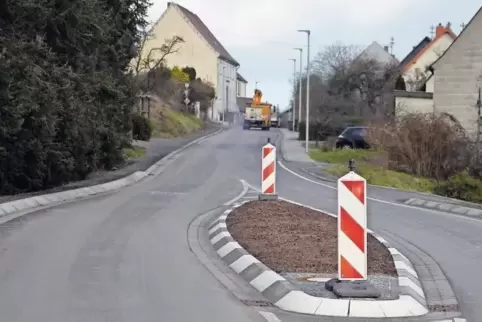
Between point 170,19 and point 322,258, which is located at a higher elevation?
point 170,19

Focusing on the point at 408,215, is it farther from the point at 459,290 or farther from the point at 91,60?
the point at 91,60

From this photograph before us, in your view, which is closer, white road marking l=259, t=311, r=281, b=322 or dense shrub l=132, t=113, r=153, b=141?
white road marking l=259, t=311, r=281, b=322

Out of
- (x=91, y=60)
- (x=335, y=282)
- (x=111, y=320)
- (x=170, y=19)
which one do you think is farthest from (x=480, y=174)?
(x=170, y=19)

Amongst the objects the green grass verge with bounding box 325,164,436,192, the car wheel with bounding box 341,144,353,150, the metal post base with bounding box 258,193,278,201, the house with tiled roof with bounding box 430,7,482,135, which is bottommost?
the green grass verge with bounding box 325,164,436,192

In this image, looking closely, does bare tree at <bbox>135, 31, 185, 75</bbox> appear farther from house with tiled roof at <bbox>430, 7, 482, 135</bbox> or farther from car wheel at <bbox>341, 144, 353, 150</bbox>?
house with tiled roof at <bbox>430, 7, 482, 135</bbox>

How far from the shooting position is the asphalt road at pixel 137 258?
7.58 metres

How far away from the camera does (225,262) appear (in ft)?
34.0

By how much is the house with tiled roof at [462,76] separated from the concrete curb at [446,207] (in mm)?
17389

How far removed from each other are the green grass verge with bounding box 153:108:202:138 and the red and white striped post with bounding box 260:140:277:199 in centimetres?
3862

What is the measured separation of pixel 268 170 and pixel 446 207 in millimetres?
5984

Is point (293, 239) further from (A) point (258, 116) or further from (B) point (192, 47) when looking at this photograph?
(B) point (192, 47)

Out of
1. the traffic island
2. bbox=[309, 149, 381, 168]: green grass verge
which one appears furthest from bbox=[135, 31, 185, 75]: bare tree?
the traffic island

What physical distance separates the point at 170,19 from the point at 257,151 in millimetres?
48798

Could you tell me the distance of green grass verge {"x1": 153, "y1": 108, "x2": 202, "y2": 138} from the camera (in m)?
56.5
